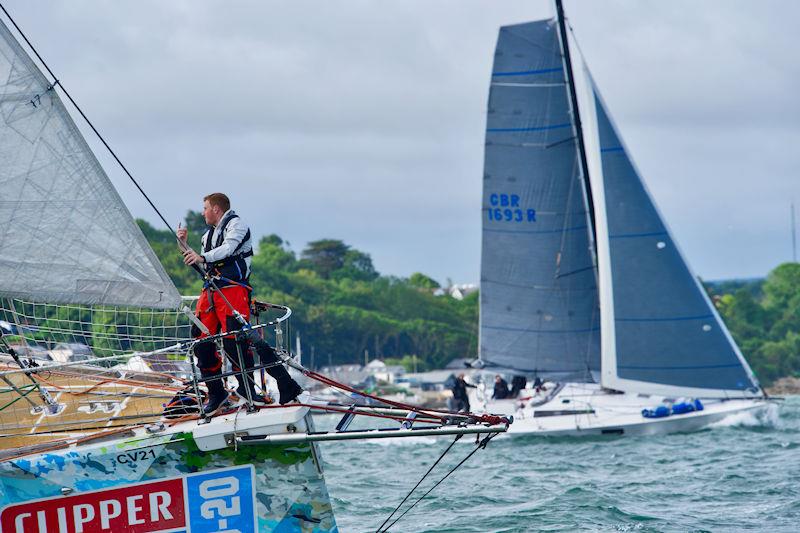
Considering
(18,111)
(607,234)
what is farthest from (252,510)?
(607,234)

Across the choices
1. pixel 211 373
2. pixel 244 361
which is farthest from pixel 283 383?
pixel 211 373

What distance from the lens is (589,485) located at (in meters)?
16.2

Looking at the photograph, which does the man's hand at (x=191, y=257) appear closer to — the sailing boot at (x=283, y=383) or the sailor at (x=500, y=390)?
the sailing boot at (x=283, y=383)

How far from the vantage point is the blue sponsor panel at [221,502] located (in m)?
8.95

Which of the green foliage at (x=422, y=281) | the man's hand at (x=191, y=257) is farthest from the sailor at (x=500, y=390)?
the green foliage at (x=422, y=281)

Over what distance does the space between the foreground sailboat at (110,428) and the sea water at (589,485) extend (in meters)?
3.37

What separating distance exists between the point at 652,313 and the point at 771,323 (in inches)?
3231

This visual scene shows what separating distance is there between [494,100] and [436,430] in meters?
20.9

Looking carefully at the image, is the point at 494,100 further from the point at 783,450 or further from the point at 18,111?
the point at 18,111

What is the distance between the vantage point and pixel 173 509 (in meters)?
8.95

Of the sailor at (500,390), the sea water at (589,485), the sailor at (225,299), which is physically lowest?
the sea water at (589,485)

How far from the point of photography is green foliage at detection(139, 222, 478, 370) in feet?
294

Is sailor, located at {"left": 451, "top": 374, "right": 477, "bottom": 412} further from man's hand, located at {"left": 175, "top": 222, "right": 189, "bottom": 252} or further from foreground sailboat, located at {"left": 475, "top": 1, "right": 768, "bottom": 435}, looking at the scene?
man's hand, located at {"left": 175, "top": 222, "right": 189, "bottom": 252}

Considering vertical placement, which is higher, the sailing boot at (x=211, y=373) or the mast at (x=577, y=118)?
the mast at (x=577, y=118)
